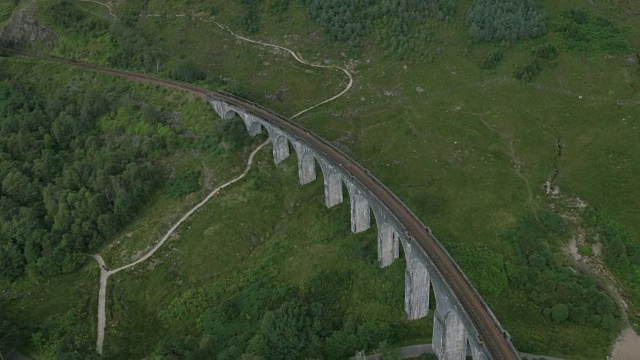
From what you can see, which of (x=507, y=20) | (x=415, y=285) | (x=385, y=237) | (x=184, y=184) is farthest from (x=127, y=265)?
(x=507, y=20)

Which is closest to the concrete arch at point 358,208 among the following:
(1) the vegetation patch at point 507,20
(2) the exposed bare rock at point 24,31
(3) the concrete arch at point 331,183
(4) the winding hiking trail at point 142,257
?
(3) the concrete arch at point 331,183

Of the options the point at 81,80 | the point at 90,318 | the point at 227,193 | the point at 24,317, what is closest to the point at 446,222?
the point at 227,193

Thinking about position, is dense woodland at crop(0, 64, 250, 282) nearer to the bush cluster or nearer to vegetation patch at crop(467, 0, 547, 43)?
the bush cluster

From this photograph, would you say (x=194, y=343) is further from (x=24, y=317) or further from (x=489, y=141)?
(x=489, y=141)

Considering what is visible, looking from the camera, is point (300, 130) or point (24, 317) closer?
point (24, 317)

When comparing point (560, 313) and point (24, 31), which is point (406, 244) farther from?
point (24, 31)

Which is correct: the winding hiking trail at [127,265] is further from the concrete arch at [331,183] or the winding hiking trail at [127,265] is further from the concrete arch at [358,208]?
the concrete arch at [358,208]

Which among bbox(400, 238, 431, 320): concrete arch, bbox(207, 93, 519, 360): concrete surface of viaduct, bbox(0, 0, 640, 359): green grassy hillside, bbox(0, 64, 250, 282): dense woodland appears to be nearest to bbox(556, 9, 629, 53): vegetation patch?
bbox(0, 0, 640, 359): green grassy hillside
